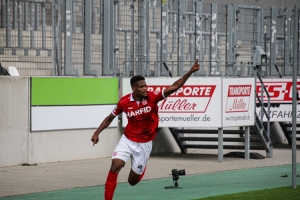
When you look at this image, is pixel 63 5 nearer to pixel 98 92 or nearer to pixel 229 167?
pixel 98 92

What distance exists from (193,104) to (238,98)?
1.12 meters

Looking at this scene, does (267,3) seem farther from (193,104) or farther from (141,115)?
(141,115)

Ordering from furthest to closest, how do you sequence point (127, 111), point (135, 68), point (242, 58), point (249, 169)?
1. point (242, 58)
2. point (135, 68)
3. point (249, 169)
4. point (127, 111)

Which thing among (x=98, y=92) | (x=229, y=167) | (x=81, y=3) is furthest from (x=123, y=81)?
(x=229, y=167)

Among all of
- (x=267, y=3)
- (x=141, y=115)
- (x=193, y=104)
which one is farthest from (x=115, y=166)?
(x=267, y=3)

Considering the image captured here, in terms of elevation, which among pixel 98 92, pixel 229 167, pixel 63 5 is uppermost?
pixel 63 5

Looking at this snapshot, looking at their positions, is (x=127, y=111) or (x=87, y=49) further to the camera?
(x=87, y=49)

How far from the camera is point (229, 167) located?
733 inches

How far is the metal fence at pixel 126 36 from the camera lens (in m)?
19.8

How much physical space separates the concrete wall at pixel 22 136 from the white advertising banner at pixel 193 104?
2360 mm

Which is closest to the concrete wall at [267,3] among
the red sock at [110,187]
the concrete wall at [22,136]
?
the concrete wall at [22,136]

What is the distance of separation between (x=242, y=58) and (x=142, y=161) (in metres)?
17.5

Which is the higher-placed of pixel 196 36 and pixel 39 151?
pixel 196 36

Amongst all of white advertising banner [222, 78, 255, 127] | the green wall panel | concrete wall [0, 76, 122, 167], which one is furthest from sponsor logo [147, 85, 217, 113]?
concrete wall [0, 76, 122, 167]
